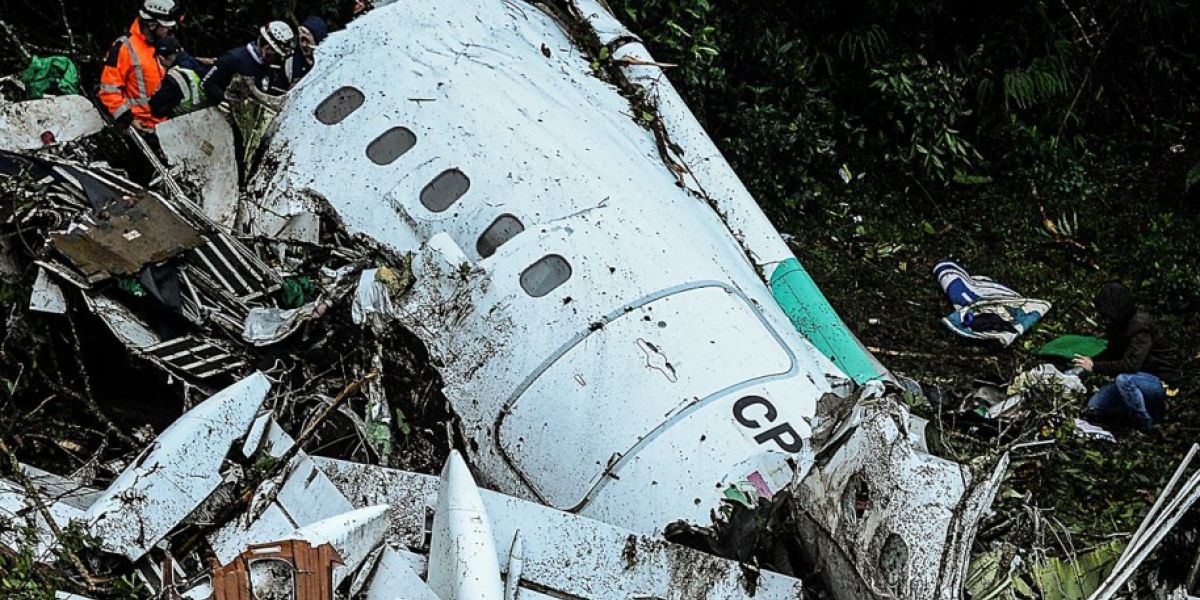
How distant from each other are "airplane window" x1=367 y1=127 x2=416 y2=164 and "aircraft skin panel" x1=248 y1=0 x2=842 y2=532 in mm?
37

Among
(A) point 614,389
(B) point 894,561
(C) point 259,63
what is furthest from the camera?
(C) point 259,63

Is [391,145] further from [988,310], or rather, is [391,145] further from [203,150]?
[988,310]

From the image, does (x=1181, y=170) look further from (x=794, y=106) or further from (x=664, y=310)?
(x=664, y=310)

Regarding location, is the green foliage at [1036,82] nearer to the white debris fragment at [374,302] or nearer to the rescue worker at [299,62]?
the rescue worker at [299,62]

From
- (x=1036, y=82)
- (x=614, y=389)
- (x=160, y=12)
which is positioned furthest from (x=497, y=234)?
(x=1036, y=82)

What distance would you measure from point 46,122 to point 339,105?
2.11 m

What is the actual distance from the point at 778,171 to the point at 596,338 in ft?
17.5

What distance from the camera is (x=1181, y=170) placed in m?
11.8

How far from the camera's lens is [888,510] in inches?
194

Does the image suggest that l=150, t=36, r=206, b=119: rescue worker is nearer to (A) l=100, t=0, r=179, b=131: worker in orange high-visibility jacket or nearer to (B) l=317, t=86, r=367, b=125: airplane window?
(A) l=100, t=0, r=179, b=131: worker in orange high-visibility jacket

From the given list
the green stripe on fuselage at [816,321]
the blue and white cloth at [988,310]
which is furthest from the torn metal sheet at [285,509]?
the blue and white cloth at [988,310]

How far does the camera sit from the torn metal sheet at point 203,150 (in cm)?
781

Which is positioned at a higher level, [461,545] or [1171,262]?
[461,545]

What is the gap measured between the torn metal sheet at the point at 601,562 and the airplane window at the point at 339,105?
290cm
